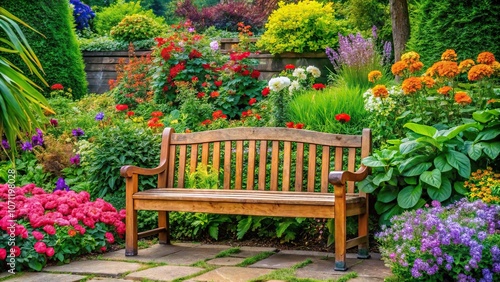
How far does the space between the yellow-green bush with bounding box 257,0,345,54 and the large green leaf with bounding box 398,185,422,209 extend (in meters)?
4.91

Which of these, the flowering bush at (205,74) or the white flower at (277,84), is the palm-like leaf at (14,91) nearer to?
the white flower at (277,84)

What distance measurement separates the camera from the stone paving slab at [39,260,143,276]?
4.51m

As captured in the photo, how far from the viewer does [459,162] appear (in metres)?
4.75

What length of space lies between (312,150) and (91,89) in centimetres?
779

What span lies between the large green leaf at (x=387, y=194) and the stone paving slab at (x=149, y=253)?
5.06ft

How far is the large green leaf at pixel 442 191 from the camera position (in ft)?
15.5

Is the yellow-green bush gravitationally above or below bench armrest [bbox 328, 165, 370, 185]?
above

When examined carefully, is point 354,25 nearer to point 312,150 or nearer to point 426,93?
point 426,93

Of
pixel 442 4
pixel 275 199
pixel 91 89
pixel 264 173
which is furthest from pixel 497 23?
pixel 91 89

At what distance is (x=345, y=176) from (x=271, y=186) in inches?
39.3

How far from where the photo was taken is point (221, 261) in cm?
479

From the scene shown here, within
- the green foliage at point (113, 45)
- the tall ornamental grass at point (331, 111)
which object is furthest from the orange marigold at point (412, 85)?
the green foliage at point (113, 45)

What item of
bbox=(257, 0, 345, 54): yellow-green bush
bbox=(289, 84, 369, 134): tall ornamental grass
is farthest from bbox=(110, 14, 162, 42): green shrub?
bbox=(289, 84, 369, 134): tall ornamental grass

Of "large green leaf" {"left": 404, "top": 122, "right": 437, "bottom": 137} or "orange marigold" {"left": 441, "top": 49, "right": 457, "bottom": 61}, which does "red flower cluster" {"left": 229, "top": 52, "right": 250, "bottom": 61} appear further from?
"large green leaf" {"left": 404, "top": 122, "right": 437, "bottom": 137}
